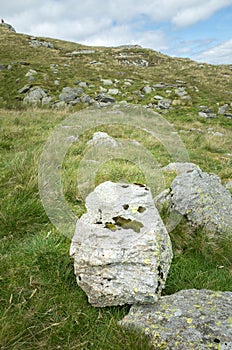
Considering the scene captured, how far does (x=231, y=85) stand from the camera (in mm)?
35625

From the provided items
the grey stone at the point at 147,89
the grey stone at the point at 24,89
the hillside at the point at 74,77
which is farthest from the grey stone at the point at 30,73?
the grey stone at the point at 147,89

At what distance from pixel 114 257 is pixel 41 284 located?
2.51ft

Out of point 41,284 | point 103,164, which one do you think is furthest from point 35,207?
point 103,164

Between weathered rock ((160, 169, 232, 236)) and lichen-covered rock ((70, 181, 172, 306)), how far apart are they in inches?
46.4

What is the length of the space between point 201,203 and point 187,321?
6.53ft

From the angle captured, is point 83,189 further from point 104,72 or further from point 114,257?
point 104,72

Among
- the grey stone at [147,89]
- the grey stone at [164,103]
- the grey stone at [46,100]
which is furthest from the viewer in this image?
the grey stone at [147,89]

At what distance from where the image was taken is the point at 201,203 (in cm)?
420

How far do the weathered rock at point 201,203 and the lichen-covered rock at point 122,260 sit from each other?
1.18 m

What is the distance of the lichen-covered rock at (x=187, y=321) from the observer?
Answer: 230 cm

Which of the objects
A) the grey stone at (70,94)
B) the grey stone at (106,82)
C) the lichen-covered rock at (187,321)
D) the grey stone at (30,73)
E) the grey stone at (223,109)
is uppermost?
the grey stone at (30,73)

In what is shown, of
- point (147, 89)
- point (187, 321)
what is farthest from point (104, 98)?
point (187, 321)

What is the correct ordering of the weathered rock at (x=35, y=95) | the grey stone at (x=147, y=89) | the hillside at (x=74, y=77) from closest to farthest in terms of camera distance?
the weathered rock at (x=35, y=95) → the hillside at (x=74, y=77) → the grey stone at (x=147, y=89)

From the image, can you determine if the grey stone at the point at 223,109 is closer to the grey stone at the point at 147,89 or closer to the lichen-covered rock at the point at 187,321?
the grey stone at the point at 147,89
